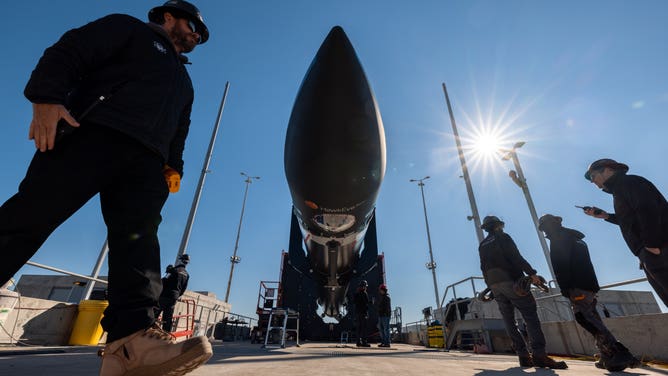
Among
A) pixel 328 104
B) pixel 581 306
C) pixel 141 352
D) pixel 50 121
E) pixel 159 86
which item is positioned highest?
pixel 328 104

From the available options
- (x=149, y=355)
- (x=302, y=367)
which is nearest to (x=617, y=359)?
(x=302, y=367)

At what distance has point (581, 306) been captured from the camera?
309 centimetres

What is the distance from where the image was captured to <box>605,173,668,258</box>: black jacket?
229cm

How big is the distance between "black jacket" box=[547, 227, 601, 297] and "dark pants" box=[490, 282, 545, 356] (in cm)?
41

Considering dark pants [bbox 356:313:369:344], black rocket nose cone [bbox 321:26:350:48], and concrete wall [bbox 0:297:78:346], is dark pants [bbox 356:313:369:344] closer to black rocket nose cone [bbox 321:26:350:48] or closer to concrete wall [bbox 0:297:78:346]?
concrete wall [bbox 0:297:78:346]

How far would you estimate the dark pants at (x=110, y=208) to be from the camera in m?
1.07

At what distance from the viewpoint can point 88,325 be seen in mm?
5730

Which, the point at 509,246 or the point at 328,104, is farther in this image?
the point at 509,246

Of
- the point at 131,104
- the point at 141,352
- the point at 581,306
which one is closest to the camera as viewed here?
the point at 141,352

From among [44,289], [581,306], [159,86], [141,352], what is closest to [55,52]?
[159,86]

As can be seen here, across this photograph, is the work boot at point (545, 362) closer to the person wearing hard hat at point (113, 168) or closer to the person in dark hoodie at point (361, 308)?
the person wearing hard hat at point (113, 168)

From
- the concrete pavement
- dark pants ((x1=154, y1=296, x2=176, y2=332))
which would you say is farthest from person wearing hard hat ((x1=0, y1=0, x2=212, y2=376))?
dark pants ((x1=154, y1=296, x2=176, y2=332))

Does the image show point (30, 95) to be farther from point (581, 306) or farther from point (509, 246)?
point (581, 306)

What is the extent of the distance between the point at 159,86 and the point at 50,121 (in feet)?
1.59
